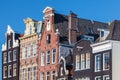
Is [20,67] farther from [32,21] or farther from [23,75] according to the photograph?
[32,21]

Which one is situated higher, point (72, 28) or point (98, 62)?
point (72, 28)

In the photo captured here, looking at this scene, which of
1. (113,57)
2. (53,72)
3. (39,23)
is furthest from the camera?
(39,23)

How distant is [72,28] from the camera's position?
2254 inches

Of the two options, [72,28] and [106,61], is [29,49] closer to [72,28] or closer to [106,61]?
[72,28]

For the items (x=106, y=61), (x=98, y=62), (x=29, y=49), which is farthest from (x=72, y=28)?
(x=106, y=61)

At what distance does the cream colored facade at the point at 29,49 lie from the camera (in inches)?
2415

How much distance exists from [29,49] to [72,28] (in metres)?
8.40

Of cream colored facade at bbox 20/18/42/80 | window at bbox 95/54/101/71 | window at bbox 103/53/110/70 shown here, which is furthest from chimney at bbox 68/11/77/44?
window at bbox 103/53/110/70

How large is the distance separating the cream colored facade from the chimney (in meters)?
5.23

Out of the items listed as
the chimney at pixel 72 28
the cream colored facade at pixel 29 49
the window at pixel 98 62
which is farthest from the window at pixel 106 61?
the cream colored facade at pixel 29 49

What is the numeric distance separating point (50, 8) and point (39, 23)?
14.1 ft

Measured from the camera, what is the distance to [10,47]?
66875 mm

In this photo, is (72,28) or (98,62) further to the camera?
(72,28)

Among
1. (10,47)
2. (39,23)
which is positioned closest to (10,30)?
(10,47)
